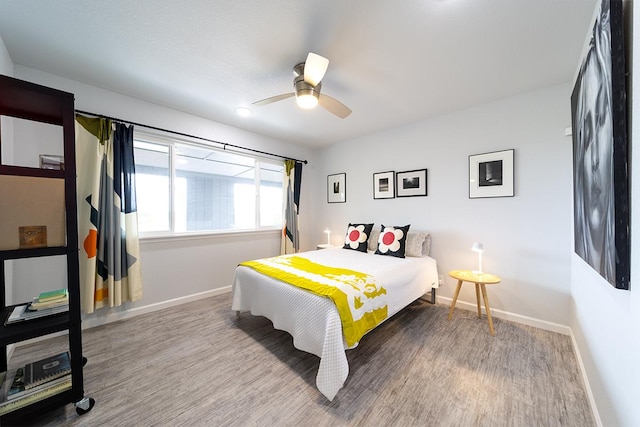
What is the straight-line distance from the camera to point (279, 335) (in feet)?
7.54

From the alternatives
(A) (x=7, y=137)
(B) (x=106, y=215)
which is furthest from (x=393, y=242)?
(A) (x=7, y=137)

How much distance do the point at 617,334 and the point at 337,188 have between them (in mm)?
3618

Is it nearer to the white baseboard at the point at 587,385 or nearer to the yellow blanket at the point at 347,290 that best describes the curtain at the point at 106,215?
the yellow blanket at the point at 347,290

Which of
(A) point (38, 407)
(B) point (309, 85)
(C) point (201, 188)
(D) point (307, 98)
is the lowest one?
(A) point (38, 407)

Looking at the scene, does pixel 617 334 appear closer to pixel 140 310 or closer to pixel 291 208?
pixel 291 208

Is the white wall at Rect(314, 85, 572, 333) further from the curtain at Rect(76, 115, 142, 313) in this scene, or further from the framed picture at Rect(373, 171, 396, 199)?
the curtain at Rect(76, 115, 142, 313)

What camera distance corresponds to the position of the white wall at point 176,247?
239 centimetres

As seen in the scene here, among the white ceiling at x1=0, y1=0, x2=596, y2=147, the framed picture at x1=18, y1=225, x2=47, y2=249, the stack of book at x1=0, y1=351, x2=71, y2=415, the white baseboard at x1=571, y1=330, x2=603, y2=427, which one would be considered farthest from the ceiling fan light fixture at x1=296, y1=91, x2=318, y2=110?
the white baseboard at x1=571, y1=330, x2=603, y2=427

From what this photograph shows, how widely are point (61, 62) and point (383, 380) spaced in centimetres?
376

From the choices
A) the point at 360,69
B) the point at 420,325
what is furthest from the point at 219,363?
the point at 360,69

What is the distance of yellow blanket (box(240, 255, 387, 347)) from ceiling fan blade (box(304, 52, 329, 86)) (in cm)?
166

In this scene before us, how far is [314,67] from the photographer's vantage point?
1.72 m

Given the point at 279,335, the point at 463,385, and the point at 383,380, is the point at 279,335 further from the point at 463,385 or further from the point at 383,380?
the point at 463,385

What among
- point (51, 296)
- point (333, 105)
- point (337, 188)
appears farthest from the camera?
point (337, 188)
